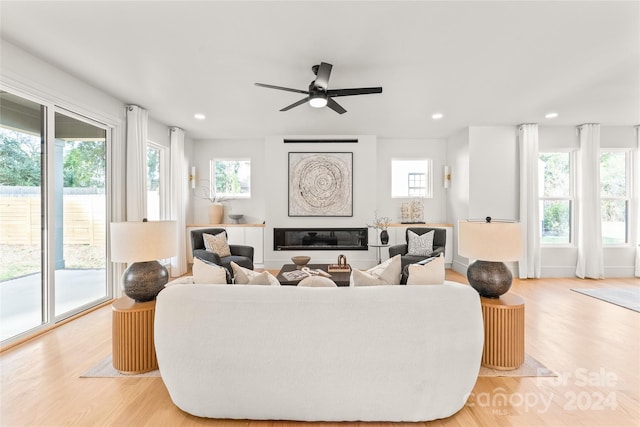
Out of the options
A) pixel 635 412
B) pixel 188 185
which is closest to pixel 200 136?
pixel 188 185

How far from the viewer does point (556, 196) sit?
5281 millimetres

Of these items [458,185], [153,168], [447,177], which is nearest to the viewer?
[153,168]

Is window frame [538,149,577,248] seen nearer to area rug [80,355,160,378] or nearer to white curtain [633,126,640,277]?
white curtain [633,126,640,277]

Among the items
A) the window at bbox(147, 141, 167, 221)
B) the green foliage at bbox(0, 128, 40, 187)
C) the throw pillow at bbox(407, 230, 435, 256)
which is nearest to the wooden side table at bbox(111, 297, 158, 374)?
the green foliage at bbox(0, 128, 40, 187)

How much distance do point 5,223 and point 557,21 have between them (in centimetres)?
479

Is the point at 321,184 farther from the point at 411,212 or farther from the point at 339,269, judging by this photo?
the point at 339,269

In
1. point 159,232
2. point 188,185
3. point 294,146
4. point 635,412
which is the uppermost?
point 294,146

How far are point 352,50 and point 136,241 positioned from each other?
2.33 m

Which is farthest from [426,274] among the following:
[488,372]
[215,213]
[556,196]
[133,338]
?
[556,196]

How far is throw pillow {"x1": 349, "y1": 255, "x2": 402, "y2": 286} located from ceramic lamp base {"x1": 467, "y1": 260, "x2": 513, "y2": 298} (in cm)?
69

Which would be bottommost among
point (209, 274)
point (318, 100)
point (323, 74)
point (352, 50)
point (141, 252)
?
point (209, 274)

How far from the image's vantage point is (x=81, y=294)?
344cm

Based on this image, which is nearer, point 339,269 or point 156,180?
point 339,269

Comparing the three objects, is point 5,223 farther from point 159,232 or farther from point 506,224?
point 506,224
